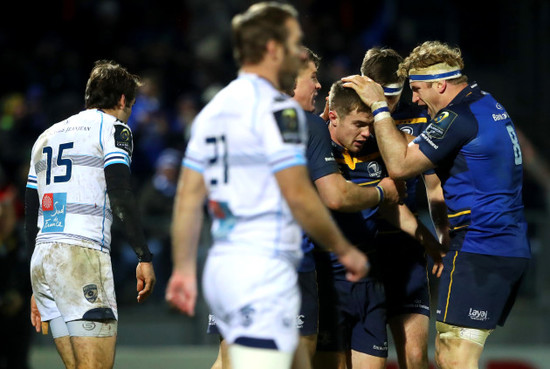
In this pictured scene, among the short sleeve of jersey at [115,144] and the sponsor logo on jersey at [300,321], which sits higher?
the short sleeve of jersey at [115,144]

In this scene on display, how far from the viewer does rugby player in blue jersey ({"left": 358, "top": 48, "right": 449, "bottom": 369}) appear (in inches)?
251

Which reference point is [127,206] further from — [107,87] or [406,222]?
[406,222]

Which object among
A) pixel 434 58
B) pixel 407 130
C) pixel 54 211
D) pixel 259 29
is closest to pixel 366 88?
pixel 434 58

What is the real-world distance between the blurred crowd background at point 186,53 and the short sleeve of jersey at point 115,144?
5686mm

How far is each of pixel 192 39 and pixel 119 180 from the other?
9922 millimetres

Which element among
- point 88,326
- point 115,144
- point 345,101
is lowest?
point 88,326

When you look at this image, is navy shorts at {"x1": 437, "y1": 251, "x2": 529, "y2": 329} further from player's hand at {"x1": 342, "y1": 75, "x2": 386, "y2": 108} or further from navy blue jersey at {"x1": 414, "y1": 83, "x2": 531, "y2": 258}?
player's hand at {"x1": 342, "y1": 75, "x2": 386, "y2": 108}

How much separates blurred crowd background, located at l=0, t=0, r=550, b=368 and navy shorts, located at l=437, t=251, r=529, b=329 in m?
6.17

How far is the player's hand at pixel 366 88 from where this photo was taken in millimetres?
5836

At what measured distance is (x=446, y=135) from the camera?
561 centimetres

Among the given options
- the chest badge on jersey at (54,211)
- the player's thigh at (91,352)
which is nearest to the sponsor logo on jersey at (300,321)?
the player's thigh at (91,352)

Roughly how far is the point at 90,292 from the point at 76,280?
121 mm

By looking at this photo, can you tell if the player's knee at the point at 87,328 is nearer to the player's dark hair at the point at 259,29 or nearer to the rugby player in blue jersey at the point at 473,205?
the rugby player in blue jersey at the point at 473,205

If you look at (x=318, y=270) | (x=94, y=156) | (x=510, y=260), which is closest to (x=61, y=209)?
(x=94, y=156)
